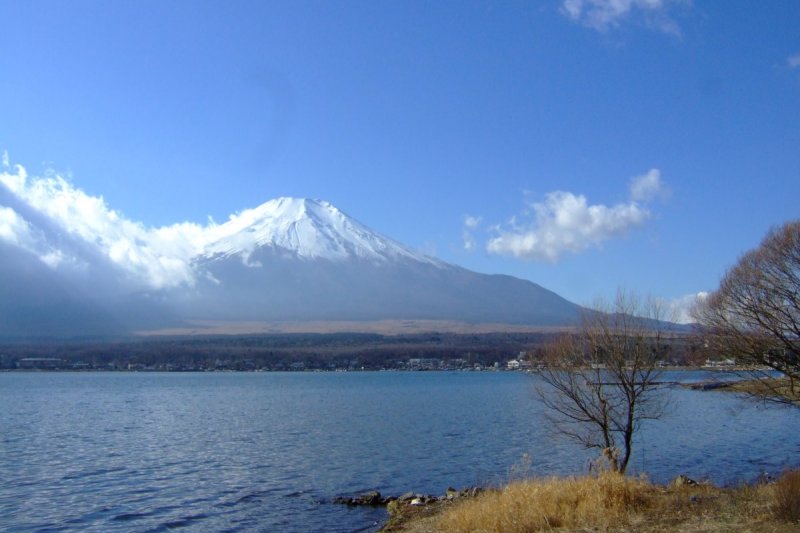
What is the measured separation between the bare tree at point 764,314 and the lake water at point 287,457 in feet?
13.3

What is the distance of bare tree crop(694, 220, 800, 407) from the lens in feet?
62.8

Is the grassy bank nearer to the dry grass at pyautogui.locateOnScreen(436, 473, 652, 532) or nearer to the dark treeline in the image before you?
the dry grass at pyautogui.locateOnScreen(436, 473, 652, 532)

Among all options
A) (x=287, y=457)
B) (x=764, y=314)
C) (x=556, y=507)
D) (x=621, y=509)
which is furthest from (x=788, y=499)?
(x=287, y=457)

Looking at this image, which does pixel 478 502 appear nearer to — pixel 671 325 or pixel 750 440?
pixel 671 325

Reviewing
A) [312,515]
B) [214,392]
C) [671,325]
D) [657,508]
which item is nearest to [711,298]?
[671,325]

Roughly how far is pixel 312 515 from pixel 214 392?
5928 centimetres

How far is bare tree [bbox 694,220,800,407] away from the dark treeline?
111538 millimetres

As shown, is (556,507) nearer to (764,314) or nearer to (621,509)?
(621,509)

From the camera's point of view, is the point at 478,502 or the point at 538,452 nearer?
Answer: the point at 478,502

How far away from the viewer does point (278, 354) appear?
14538 cm

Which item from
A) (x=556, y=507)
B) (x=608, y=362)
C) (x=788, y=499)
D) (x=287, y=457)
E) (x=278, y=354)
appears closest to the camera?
(x=788, y=499)

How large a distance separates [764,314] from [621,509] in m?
8.22

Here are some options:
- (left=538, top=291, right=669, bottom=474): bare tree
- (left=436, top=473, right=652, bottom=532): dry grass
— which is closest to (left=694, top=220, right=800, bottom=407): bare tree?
(left=538, top=291, right=669, bottom=474): bare tree

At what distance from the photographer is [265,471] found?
2573 cm
